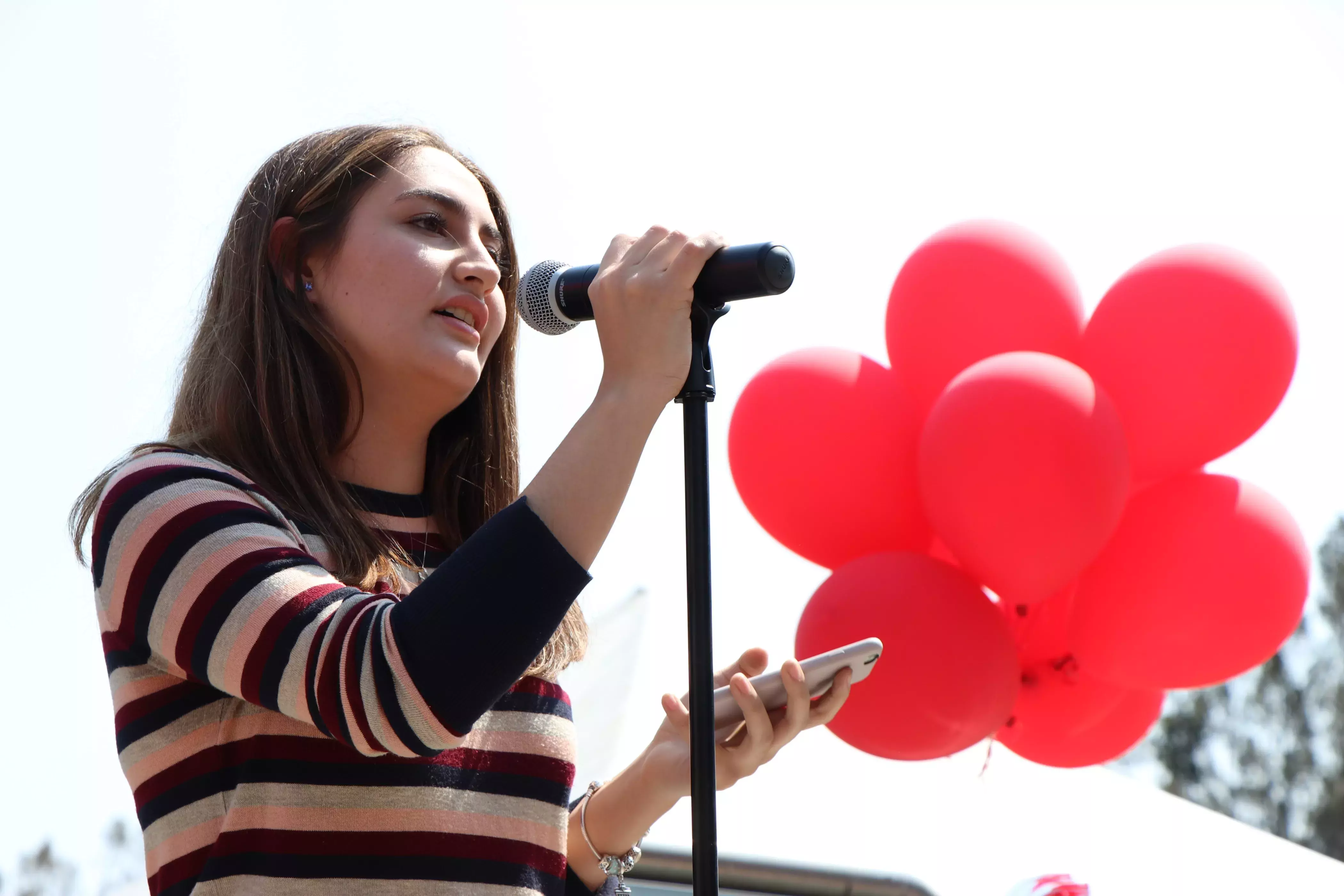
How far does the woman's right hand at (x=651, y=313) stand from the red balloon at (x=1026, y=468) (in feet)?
5.65

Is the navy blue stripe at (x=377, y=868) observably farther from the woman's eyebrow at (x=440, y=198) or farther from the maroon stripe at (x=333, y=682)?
→ the woman's eyebrow at (x=440, y=198)

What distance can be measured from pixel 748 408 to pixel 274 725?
6.31 feet

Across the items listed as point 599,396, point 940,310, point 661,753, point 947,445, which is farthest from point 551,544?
point 940,310

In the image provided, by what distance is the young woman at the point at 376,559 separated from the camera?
0.95 metres

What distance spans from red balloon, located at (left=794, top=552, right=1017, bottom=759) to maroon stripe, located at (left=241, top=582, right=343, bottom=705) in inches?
71.8

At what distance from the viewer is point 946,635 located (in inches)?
105

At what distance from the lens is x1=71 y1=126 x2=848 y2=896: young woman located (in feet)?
3.12

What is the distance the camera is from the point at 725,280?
3.23 feet

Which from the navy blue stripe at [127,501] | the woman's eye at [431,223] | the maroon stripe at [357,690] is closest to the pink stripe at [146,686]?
the navy blue stripe at [127,501]

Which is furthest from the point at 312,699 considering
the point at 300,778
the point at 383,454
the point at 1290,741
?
the point at 1290,741

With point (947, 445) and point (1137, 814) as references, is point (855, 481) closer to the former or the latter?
point (947, 445)

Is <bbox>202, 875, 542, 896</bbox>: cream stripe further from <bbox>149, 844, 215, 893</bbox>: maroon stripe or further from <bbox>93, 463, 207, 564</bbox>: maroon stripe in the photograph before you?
<bbox>93, 463, 207, 564</bbox>: maroon stripe

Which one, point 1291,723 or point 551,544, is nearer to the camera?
point 551,544

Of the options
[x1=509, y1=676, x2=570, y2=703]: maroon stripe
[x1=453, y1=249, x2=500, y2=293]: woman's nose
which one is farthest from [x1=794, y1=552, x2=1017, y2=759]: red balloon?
[x1=453, y1=249, x2=500, y2=293]: woman's nose
